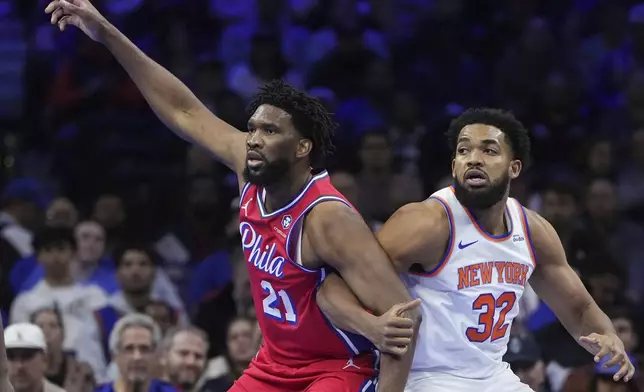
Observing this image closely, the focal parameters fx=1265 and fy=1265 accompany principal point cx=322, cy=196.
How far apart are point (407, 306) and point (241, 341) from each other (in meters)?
2.94

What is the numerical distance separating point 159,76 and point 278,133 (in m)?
0.94

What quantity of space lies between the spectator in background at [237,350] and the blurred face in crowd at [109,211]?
186 centimetres

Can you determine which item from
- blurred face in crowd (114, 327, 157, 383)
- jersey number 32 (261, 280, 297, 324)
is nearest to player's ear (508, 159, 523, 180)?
jersey number 32 (261, 280, 297, 324)

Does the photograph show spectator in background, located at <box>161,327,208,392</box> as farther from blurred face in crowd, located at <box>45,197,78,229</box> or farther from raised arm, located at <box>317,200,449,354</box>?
raised arm, located at <box>317,200,449,354</box>

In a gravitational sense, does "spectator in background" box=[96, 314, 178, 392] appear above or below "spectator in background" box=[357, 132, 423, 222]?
below

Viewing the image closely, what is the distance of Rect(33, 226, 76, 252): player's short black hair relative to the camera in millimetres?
8008

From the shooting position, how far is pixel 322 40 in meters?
10.5

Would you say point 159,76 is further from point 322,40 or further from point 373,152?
point 322,40

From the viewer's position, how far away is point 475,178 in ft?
16.0

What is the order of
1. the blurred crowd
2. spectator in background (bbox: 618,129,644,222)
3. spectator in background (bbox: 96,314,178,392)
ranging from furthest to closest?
spectator in background (bbox: 618,129,644,222), the blurred crowd, spectator in background (bbox: 96,314,178,392)

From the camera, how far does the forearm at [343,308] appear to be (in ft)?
14.7

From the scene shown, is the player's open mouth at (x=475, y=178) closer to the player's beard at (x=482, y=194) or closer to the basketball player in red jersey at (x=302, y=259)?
the player's beard at (x=482, y=194)

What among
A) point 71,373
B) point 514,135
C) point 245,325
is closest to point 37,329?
point 71,373

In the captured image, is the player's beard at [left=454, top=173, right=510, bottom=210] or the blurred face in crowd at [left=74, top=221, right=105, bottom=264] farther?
the blurred face in crowd at [left=74, top=221, right=105, bottom=264]
